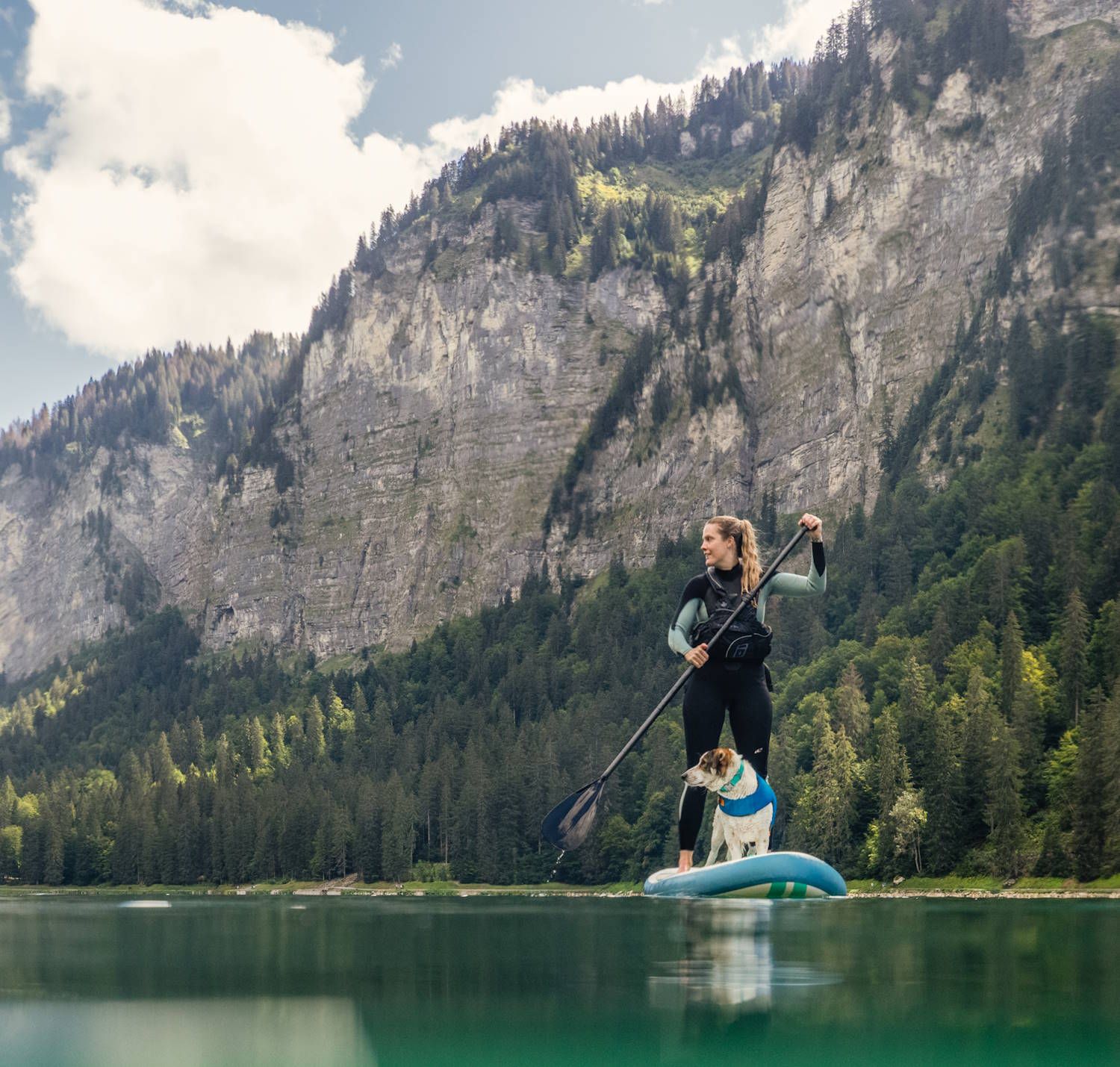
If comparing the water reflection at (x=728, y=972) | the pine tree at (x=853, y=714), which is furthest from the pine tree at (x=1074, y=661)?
the water reflection at (x=728, y=972)

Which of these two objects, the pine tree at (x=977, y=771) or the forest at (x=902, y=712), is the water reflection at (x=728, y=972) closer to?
the forest at (x=902, y=712)

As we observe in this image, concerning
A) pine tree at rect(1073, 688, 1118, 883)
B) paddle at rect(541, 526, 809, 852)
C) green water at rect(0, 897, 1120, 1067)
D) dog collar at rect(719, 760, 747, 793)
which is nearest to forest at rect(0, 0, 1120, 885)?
pine tree at rect(1073, 688, 1118, 883)

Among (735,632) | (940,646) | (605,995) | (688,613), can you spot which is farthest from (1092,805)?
(735,632)

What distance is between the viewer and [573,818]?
53.3 ft

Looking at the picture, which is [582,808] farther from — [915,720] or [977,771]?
[915,720]

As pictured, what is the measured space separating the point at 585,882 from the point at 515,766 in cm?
2030

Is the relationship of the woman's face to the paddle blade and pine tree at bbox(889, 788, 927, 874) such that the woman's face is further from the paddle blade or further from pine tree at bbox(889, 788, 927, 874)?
pine tree at bbox(889, 788, 927, 874)

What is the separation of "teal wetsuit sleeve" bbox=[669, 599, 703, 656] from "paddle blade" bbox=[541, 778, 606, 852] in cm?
Result: 189

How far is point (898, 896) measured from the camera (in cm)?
8306

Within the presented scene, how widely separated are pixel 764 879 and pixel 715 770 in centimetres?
120

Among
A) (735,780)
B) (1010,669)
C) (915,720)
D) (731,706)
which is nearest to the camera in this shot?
(735,780)

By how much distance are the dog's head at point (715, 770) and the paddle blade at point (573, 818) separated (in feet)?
5.13

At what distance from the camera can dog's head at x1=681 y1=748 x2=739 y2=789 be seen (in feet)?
47.6

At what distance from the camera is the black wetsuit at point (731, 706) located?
1495cm
